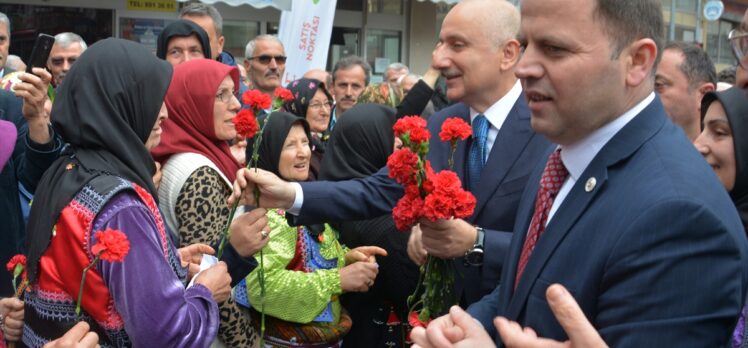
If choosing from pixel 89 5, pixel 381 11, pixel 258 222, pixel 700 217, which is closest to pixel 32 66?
pixel 258 222

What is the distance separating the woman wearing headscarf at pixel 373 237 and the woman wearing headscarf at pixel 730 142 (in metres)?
1.58

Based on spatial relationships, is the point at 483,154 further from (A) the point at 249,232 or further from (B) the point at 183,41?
(B) the point at 183,41

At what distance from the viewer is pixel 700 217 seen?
1494 millimetres

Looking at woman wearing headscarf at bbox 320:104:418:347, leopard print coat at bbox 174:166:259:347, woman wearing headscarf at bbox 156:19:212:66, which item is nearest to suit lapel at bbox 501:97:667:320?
leopard print coat at bbox 174:166:259:347

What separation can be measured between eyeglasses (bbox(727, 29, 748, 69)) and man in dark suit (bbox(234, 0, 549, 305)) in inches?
32.0

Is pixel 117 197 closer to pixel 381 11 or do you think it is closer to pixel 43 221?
pixel 43 221

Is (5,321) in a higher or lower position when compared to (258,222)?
lower

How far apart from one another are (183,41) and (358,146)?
182 centimetres

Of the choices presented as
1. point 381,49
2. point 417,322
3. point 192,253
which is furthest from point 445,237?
point 381,49

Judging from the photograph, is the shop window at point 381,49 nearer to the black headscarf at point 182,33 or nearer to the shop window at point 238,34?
the shop window at point 238,34

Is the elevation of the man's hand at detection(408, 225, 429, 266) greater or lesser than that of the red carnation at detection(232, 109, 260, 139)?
lesser

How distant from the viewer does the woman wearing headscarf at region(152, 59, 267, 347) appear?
321 centimetres

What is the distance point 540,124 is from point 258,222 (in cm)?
152

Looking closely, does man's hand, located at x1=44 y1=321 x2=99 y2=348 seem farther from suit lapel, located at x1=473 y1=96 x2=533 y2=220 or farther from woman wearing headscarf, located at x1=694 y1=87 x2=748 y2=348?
woman wearing headscarf, located at x1=694 y1=87 x2=748 y2=348
